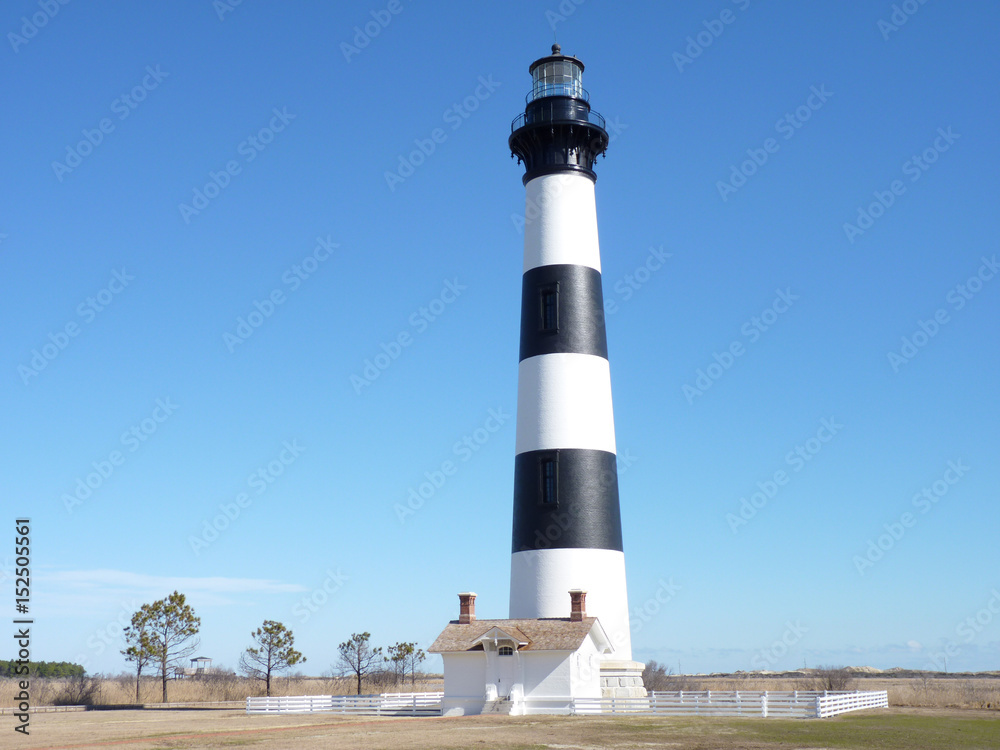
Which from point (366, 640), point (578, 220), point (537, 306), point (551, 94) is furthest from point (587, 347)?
point (366, 640)

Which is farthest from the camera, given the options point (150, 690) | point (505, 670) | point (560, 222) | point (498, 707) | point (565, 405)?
point (150, 690)

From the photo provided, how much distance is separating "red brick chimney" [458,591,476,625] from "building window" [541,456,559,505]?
4.38m

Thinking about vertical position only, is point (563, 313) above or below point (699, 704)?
above

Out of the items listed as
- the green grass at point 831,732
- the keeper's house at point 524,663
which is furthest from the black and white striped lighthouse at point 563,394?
the green grass at point 831,732

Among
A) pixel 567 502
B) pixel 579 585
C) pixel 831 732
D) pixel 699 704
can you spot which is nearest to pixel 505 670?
pixel 579 585

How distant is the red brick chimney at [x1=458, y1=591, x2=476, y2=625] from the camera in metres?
33.2

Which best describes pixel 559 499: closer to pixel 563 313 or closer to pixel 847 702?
pixel 563 313

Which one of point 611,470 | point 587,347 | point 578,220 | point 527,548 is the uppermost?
point 578,220

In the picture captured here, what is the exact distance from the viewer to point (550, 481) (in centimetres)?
3262

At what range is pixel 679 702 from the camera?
31.2m

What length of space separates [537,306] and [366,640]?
29.8 metres

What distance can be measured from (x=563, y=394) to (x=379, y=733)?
42.2 ft

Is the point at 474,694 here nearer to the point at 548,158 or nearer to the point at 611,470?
the point at 611,470

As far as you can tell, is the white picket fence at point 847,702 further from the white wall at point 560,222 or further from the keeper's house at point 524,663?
the white wall at point 560,222
